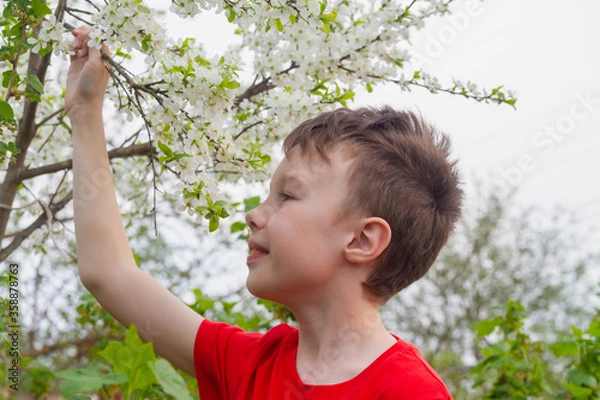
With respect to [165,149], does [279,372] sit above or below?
below

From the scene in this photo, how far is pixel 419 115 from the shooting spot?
1733 millimetres

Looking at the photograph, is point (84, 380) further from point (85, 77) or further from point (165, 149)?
point (85, 77)

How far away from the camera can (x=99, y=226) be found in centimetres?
157

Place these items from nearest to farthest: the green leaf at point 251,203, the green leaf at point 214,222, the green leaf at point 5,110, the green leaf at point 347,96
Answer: the green leaf at point 5,110
the green leaf at point 214,222
the green leaf at point 347,96
the green leaf at point 251,203

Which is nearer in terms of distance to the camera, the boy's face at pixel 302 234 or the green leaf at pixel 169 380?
the green leaf at pixel 169 380

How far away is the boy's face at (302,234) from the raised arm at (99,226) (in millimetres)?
255

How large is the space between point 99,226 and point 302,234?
1.43ft

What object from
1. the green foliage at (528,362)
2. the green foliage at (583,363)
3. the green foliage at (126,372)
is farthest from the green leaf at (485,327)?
the green foliage at (126,372)

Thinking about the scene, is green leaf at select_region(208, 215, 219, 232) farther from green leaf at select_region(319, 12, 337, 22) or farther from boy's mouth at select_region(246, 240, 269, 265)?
green leaf at select_region(319, 12, 337, 22)

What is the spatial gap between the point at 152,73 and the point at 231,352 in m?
0.62

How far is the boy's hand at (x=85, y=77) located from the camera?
1527mm

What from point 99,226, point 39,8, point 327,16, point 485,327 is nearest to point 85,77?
point 39,8

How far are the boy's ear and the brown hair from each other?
29 millimetres

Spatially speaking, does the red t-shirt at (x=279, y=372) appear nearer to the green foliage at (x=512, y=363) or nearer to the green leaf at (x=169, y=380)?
the green leaf at (x=169, y=380)
